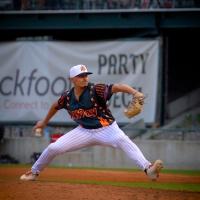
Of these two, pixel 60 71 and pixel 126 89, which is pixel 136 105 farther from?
pixel 60 71

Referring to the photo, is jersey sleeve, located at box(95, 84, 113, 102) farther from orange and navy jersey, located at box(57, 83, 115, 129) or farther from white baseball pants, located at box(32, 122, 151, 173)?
white baseball pants, located at box(32, 122, 151, 173)

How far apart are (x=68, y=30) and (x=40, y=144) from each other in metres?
4.56

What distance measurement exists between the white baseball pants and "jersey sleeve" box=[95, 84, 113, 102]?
44cm

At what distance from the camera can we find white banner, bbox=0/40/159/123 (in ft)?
65.9

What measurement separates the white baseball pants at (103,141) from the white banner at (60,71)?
32.4 ft

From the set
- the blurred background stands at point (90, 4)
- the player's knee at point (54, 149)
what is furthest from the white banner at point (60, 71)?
the player's knee at point (54, 149)

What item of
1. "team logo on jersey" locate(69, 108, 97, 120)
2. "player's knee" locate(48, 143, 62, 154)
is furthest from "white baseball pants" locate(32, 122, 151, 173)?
"team logo on jersey" locate(69, 108, 97, 120)

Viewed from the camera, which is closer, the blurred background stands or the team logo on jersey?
the team logo on jersey

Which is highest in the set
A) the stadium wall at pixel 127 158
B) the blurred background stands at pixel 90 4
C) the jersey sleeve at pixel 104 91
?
the blurred background stands at pixel 90 4

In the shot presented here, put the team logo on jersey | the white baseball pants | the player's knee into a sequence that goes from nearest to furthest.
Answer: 1. the white baseball pants
2. the team logo on jersey
3. the player's knee

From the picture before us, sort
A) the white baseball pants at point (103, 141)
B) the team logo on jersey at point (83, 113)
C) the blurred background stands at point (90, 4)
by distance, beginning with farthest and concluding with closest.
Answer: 1. the blurred background stands at point (90, 4)
2. the team logo on jersey at point (83, 113)
3. the white baseball pants at point (103, 141)

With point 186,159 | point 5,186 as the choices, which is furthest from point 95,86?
point 186,159

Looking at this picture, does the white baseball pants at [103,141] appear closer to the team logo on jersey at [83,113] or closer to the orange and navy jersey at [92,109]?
the orange and navy jersey at [92,109]

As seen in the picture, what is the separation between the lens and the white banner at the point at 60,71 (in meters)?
20.1
